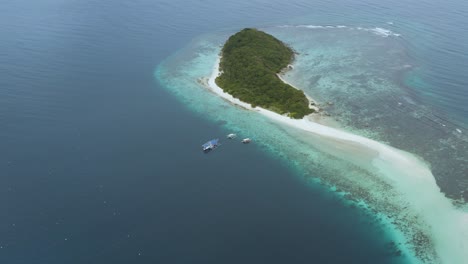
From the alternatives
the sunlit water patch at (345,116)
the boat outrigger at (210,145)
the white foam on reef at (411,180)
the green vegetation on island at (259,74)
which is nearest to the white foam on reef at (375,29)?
the sunlit water patch at (345,116)

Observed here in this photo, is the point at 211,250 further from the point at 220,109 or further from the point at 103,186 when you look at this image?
the point at 220,109

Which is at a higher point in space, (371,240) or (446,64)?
(446,64)

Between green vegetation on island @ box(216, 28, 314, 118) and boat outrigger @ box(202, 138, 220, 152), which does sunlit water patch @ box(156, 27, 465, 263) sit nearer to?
green vegetation on island @ box(216, 28, 314, 118)

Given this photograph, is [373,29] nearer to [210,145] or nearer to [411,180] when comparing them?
[411,180]

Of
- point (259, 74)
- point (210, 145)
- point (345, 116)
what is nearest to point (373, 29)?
point (259, 74)

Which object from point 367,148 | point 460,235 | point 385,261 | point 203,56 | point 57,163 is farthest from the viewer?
point 203,56

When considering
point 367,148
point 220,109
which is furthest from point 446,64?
point 220,109
